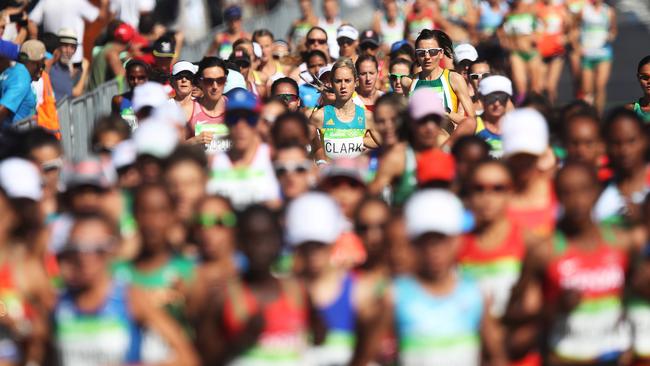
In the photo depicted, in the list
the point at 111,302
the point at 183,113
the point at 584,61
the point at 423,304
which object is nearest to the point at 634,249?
the point at 423,304

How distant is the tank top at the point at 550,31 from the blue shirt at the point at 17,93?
8055 mm

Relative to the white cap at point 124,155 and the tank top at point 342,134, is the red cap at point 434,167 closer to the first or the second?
the white cap at point 124,155

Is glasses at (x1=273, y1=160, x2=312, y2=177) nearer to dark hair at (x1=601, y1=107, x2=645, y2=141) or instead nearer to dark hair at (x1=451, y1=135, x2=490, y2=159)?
dark hair at (x1=451, y1=135, x2=490, y2=159)

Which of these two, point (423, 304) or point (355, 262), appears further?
point (355, 262)

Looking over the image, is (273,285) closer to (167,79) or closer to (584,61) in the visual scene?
(167,79)

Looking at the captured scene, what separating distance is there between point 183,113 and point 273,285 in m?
5.31

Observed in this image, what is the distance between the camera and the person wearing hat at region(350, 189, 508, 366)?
7676 mm

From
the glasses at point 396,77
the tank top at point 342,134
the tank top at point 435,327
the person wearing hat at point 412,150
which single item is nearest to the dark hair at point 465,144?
the person wearing hat at point 412,150

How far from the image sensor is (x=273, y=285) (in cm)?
771

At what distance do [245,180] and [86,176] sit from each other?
1.34 m

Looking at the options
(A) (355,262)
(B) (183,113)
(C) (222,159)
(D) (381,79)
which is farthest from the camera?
(D) (381,79)

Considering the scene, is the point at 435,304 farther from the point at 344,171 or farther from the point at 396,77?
the point at 396,77

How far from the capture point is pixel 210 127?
12.9 metres

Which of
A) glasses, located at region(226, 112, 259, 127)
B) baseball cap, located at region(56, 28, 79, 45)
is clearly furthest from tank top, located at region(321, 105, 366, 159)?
baseball cap, located at region(56, 28, 79, 45)
